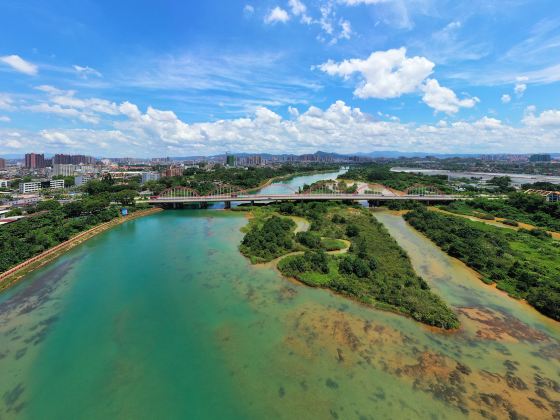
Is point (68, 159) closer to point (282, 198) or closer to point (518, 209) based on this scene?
point (282, 198)

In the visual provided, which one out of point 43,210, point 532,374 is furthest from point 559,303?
point 43,210

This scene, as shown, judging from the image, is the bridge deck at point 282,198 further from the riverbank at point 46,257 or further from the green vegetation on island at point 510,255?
the green vegetation on island at point 510,255

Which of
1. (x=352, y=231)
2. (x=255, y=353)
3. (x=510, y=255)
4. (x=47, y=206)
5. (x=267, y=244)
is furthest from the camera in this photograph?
(x=47, y=206)

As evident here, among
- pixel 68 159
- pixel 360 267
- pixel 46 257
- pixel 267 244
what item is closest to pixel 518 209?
pixel 360 267

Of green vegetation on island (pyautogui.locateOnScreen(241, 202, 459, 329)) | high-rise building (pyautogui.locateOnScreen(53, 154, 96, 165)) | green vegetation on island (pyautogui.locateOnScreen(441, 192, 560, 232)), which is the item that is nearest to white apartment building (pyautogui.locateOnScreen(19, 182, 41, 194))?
green vegetation on island (pyautogui.locateOnScreen(241, 202, 459, 329))

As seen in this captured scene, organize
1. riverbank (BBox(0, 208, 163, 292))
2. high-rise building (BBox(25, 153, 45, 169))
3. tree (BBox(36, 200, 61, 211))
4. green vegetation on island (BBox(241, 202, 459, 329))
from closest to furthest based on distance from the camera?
green vegetation on island (BBox(241, 202, 459, 329)), riverbank (BBox(0, 208, 163, 292)), tree (BBox(36, 200, 61, 211)), high-rise building (BBox(25, 153, 45, 169))

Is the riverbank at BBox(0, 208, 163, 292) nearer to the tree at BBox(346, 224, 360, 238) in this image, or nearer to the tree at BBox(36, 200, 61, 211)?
the tree at BBox(36, 200, 61, 211)
